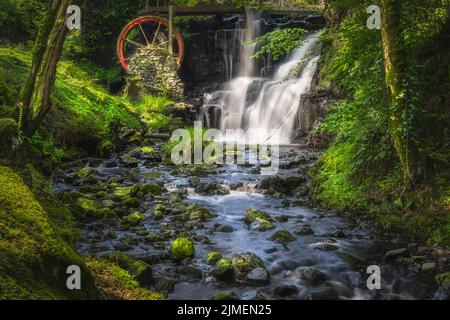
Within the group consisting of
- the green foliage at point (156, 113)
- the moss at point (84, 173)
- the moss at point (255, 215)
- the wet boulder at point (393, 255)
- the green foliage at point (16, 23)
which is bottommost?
the wet boulder at point (393, 255)

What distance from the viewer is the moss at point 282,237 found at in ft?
20.1

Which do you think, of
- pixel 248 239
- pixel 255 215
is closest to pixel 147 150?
pixel 255 215

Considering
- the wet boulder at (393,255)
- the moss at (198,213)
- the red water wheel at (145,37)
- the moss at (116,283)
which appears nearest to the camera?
the moss at (116,283)

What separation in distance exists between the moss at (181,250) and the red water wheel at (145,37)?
56.9 ft

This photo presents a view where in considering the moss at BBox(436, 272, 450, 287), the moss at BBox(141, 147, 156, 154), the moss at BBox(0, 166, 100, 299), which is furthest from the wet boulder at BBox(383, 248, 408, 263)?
the moss at BBox(141, 147, 156, 154)

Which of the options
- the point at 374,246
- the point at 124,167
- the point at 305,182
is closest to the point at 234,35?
the point at 124,167

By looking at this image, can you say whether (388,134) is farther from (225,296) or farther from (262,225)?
(225,296)

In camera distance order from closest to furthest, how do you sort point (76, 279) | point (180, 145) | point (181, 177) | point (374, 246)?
1. point (76, 279)
2. point (374, 246)
3. point (181, 177)
4. point (180, 145)

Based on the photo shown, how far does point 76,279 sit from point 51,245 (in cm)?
28

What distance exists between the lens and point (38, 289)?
251 centimetres

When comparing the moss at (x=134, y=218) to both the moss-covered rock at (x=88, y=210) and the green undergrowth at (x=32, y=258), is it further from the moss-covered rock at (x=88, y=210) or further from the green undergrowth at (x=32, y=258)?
the green undergrowth at (x=32, y=258)

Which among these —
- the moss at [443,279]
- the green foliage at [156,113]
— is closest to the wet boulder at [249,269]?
the moss at [443,279]

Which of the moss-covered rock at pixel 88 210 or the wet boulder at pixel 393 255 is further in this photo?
the moss-covered rock at pixel 88 210

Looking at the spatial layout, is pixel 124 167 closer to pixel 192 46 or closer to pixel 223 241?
pixel 223 241
